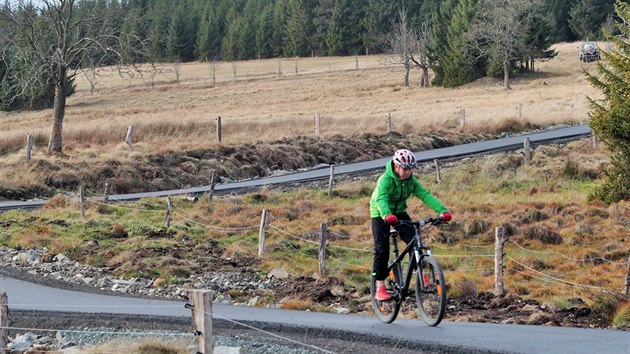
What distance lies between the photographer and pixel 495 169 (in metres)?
36.5

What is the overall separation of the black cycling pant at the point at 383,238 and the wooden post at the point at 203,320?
3045 mm

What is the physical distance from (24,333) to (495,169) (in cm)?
2513

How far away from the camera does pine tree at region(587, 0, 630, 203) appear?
88.4ft

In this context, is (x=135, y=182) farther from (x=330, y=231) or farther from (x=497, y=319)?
(x=497, y=319)

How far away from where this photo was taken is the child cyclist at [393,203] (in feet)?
36.4

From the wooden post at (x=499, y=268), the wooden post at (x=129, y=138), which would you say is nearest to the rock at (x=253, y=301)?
the wooden post at (x=499, y=268)

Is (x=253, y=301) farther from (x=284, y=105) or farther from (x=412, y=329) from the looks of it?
(x=284, y=105)

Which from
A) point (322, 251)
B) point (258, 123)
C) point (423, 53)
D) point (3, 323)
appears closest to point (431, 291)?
point (3, 323)

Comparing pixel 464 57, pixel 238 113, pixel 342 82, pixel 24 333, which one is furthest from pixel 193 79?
pixel 24 333

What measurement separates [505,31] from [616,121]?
206 ft

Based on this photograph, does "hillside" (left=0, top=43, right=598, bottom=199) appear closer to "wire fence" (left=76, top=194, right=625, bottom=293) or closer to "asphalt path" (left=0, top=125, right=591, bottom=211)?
"asphalt path" (left=0, top=125, right=591, bottom=211)

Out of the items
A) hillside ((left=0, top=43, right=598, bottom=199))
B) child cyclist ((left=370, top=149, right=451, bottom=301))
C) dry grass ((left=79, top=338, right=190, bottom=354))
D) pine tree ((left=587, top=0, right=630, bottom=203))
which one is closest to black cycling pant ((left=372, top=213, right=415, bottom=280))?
child cyclist ((left=370, top=149, right=451, bottom=301))

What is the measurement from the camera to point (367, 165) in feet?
132

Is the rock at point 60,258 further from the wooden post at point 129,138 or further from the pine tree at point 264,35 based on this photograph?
the pine tree at point 264,35
